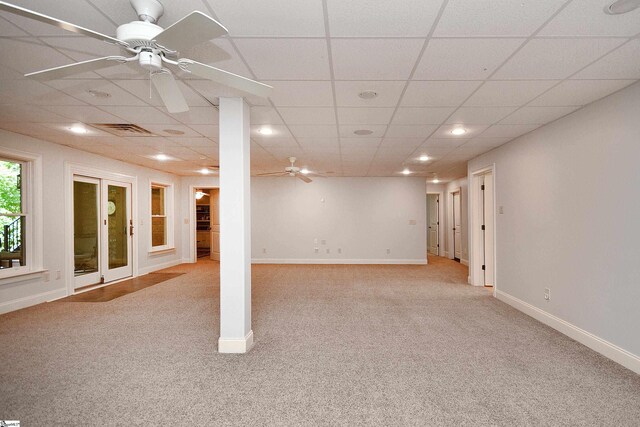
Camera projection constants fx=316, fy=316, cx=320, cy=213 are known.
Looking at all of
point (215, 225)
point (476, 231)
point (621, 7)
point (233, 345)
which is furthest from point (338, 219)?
point (621, 7)

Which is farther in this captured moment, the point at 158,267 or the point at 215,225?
the point at 215,225

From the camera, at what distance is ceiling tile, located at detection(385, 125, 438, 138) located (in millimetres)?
4062

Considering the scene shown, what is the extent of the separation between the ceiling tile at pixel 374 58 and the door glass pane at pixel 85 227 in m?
5.38

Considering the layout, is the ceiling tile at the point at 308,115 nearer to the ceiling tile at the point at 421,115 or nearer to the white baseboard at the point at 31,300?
the ceiling tile at the point at 421,115

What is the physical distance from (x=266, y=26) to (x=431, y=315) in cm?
381

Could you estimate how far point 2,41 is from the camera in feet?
6.95

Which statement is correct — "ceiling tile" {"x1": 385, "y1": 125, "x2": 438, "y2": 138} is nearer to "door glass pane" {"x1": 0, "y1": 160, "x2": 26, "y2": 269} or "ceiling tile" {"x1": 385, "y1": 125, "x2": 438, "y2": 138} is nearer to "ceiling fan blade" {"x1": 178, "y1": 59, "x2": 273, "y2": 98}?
"ceiling fan blade" {"x1": 178, "y1": 59, "x2": 273, "y2": 98}

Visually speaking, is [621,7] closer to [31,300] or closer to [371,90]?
[371,90]

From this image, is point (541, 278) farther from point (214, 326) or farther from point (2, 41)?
point (2, 41)

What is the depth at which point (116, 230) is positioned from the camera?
6516mm

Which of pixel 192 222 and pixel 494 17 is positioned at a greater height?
pixel 494 17

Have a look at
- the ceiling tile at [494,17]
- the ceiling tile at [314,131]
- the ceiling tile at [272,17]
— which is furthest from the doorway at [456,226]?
the ceiling tile at [272,17]

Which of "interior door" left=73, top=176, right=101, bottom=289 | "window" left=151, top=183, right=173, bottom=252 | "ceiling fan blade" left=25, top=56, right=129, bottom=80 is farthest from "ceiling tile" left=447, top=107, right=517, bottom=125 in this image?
"window" left=151, top=183, right=173, bottom=252

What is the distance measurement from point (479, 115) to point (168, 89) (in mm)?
3189
